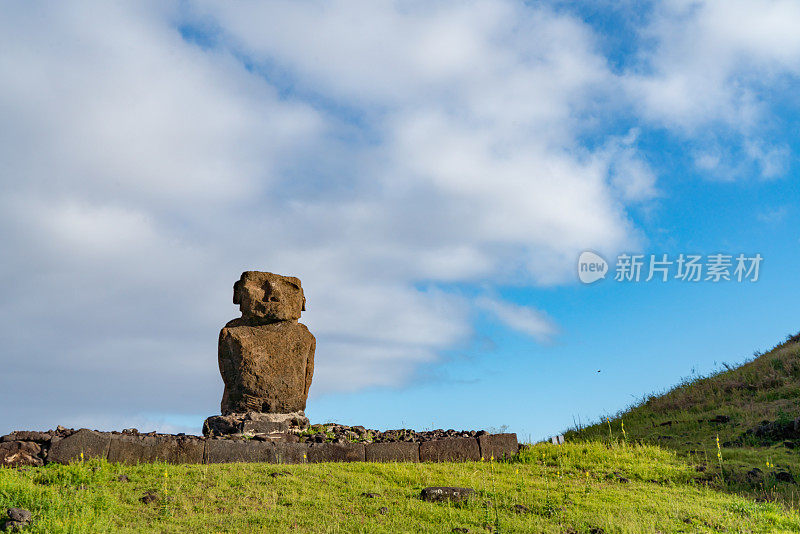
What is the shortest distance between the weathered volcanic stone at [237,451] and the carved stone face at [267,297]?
4100mm

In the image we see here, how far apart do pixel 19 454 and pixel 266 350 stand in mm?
5600

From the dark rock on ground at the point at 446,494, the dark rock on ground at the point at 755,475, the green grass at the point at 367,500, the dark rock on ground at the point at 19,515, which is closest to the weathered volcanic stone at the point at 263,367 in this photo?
the green grass at the point at 367,500

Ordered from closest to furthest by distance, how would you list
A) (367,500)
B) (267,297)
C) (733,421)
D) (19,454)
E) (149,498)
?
(149,498)
(367,500)
(19,454)
(267,297)
(733,421)

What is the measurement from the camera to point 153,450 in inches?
457

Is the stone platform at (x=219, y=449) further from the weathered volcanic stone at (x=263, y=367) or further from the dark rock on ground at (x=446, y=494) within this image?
the dark rock on ground at (x=446, y=494)

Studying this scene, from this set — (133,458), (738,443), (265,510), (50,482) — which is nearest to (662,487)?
(738,443)

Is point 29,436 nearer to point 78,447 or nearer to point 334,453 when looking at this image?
point 78,447

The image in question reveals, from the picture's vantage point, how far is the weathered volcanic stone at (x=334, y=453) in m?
12.5

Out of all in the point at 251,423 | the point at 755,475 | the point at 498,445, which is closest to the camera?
the point at 755,475

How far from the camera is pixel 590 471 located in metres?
12.3

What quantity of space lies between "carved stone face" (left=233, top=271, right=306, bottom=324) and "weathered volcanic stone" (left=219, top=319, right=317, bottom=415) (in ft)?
0.85

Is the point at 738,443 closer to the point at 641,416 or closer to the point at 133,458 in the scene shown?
the point at 641,416

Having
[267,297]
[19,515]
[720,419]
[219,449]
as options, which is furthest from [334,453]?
[720,419]

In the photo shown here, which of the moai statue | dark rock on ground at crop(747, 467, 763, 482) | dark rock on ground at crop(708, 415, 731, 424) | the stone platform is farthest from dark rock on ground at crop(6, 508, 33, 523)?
dark rock on ground at crop(708, 415, 731, 424)
